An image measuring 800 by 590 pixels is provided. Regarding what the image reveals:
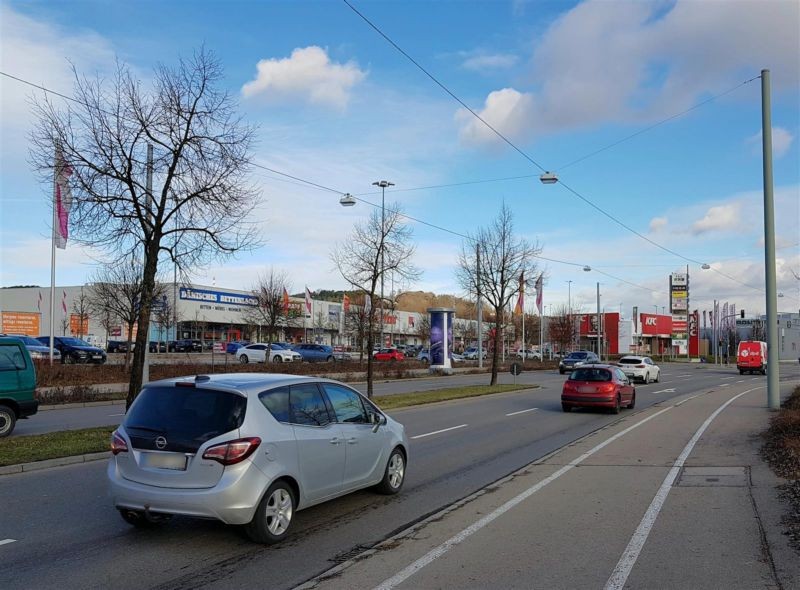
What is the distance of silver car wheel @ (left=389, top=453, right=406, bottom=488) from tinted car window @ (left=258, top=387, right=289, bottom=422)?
2.20 meters

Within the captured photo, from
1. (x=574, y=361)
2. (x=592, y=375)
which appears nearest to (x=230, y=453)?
(x=592, y=375)

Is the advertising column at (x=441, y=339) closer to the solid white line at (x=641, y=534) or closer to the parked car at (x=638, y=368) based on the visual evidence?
the parked car at (x=638, y=368)

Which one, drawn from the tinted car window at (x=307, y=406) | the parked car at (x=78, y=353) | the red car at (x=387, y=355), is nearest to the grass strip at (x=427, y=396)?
the tinted car window at (x=307, y=406)

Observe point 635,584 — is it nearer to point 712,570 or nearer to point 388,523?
point 712,570

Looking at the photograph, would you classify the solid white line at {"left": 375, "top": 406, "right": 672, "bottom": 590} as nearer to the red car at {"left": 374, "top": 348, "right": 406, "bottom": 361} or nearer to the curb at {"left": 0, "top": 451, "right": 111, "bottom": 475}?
the curb at {"left": 0, "top": 451, "right": 111, "bottom": 475}

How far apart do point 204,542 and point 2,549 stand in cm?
181

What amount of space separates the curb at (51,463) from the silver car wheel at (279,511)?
5.66 metres

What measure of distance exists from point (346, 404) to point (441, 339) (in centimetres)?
3855

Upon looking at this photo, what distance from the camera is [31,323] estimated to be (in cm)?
7612

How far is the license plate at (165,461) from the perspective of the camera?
6.25 metres

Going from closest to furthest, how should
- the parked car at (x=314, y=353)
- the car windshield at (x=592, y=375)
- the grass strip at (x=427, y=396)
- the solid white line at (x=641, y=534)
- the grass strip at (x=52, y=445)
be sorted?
1. the solid white line at (x=641, y=534)
2. the grass strip at (x=52, y=445)
3. the car windshield at (x=592, y=375)
4. the grass strip at (x=427, y=396)
5. the parked car at (x=314, y=353)

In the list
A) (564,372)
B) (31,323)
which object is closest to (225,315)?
(31,323)

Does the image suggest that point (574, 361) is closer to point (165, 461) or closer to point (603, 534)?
point (603, 534)

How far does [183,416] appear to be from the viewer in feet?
21.3
